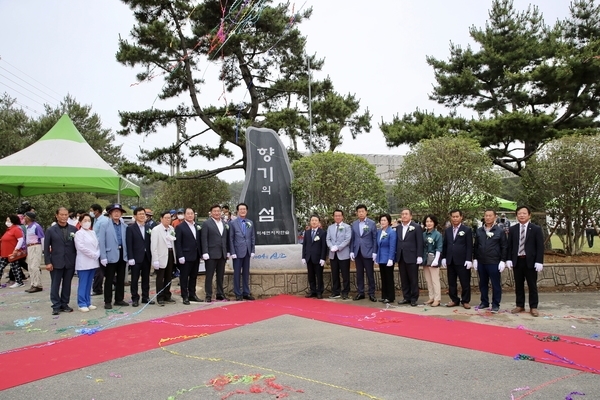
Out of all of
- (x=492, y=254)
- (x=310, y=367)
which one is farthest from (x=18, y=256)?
(x=492, y=254)

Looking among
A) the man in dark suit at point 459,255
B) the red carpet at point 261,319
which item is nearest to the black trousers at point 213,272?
the red carpet at point 261,319

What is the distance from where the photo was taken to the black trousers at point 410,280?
712cm

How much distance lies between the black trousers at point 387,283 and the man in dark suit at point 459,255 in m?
0.85

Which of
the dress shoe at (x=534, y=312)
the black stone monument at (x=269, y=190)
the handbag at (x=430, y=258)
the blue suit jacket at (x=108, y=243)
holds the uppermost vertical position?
the black stone monument at (x=269, y=190)

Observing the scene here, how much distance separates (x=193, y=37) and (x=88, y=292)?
1083 centimetres

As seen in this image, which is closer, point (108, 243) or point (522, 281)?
point (522, 281)

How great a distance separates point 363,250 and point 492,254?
77.7 inches

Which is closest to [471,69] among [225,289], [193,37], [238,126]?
[238,126]

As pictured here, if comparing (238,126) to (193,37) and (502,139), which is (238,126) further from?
(502,139)

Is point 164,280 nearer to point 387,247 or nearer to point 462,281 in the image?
point 387,247

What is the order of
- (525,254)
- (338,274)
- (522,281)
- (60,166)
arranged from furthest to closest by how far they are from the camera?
1. (60,166)
2. (338,274)
3. (522,281)
4. (525,254)

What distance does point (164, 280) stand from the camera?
24.5ft

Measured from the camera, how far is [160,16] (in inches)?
584

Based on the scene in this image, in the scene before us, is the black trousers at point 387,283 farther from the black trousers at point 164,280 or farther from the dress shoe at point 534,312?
the black trousers at point 164,280
